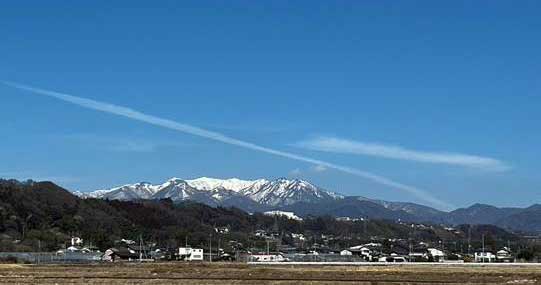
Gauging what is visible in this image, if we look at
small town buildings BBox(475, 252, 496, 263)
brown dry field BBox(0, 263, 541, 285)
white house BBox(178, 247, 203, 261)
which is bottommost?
small town buildings BBox(475, 252, 496, 263)

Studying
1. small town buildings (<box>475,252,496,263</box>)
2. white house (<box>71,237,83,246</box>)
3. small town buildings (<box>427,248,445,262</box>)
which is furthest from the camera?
white house (<box>71,237,83,246</box>)

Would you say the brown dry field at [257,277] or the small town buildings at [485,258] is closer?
the brown dry field at [257,277]

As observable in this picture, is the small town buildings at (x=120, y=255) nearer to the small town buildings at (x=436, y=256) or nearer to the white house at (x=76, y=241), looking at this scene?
the white house at (x=76, y=241)

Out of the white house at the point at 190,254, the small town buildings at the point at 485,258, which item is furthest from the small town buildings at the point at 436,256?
the white house at the point at 190,254

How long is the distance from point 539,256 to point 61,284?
110 meters

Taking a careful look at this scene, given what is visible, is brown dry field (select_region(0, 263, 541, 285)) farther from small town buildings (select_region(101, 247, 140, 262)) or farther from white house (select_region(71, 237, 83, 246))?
white house (select_region(71, 237, 83, 246))

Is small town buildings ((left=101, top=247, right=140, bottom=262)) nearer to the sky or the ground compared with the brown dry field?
nearer to the ground

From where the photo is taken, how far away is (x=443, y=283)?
160ft

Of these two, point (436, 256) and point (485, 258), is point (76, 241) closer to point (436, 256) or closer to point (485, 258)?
point (436, 256)

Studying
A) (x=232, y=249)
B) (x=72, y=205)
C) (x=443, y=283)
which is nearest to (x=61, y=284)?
(x=443, y=283)

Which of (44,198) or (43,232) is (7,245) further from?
(44,198)

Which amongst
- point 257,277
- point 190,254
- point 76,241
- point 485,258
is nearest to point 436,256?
point 485,258

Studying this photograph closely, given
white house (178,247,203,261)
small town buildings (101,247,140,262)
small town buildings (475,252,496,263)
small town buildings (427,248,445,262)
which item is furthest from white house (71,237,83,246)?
small town buildings (475,252,496,263)

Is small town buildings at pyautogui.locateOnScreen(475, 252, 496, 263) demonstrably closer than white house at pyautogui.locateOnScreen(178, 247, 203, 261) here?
Yes
